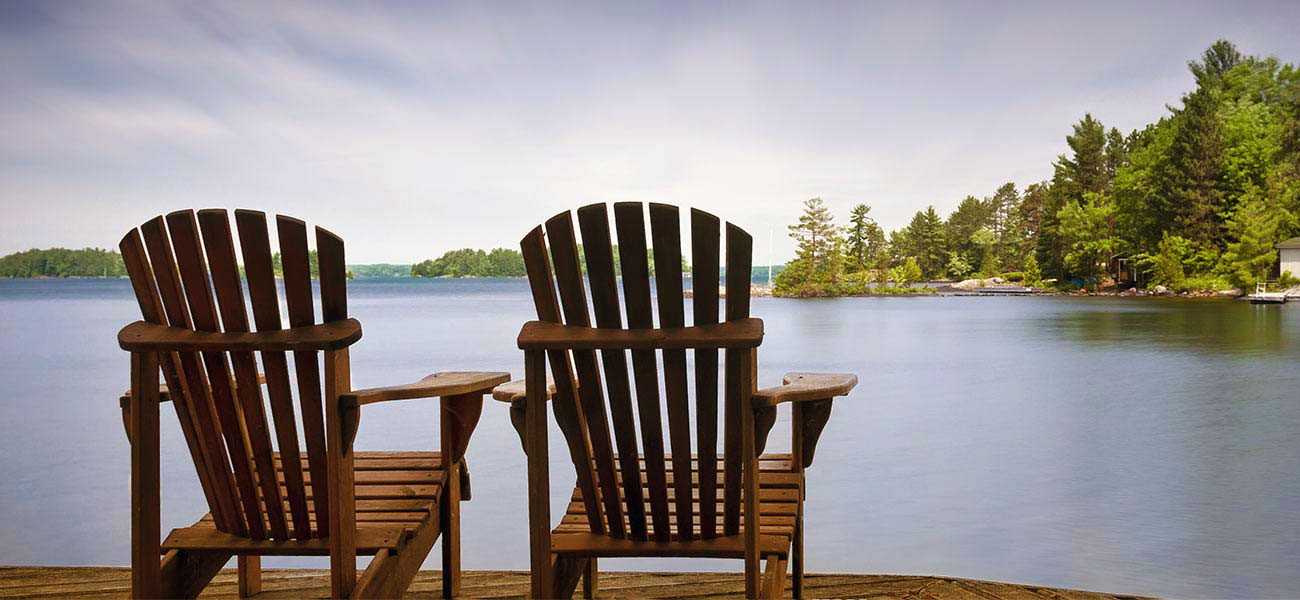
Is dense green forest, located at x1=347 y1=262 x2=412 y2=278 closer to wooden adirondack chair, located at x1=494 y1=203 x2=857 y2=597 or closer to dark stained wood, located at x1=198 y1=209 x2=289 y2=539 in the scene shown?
dark stained wood, located at x1=198 y1=209 x2=289 y2=539

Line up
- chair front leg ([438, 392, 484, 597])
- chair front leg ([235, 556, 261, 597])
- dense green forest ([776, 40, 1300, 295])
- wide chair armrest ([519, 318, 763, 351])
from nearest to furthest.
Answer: wide chair armrest ([519, 318, 763, 351]) → chair front leg ([438, 392, 484, 597]) → chair front leg ([235, 556, 261, 597]) → dense green forest ([776, 40, 1300, 295])

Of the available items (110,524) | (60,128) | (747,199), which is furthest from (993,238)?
(110,524)

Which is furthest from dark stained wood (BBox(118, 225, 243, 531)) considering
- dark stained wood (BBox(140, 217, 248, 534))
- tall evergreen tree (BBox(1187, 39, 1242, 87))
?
tall evergreen tree (BBox(1187, 39, 1242, 87))

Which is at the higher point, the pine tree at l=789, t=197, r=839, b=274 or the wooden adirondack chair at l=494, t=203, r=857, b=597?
the pine tree at l=789, t=197, r=839, b=274

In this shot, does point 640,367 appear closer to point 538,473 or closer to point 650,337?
point 650,337

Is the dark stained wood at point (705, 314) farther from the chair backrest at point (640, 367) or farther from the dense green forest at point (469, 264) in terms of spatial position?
the dense green forest at point (469, 264)

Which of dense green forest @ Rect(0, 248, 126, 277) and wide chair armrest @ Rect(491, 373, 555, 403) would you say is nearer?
wide chair armrest @ Rect(491, 373, 555, 403)

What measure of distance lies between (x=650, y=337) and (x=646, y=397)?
0.18 metres

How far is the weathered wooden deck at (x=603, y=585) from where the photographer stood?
90.3 inches

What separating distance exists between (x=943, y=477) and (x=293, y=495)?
4.54 m

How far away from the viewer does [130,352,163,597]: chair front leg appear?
5.21 ft

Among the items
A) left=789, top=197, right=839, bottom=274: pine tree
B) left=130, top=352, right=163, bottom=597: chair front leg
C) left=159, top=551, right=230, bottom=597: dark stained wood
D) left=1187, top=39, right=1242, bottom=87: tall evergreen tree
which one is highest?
left=1187, top=39, right=1242, bottom=87: tall evergreen tree

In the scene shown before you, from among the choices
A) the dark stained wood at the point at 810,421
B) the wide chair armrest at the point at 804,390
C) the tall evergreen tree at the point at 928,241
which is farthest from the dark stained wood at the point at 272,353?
the tall evergreen tree at the point at 928,241

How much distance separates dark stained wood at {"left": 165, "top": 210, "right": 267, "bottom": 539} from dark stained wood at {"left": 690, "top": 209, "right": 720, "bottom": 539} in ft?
2.75
